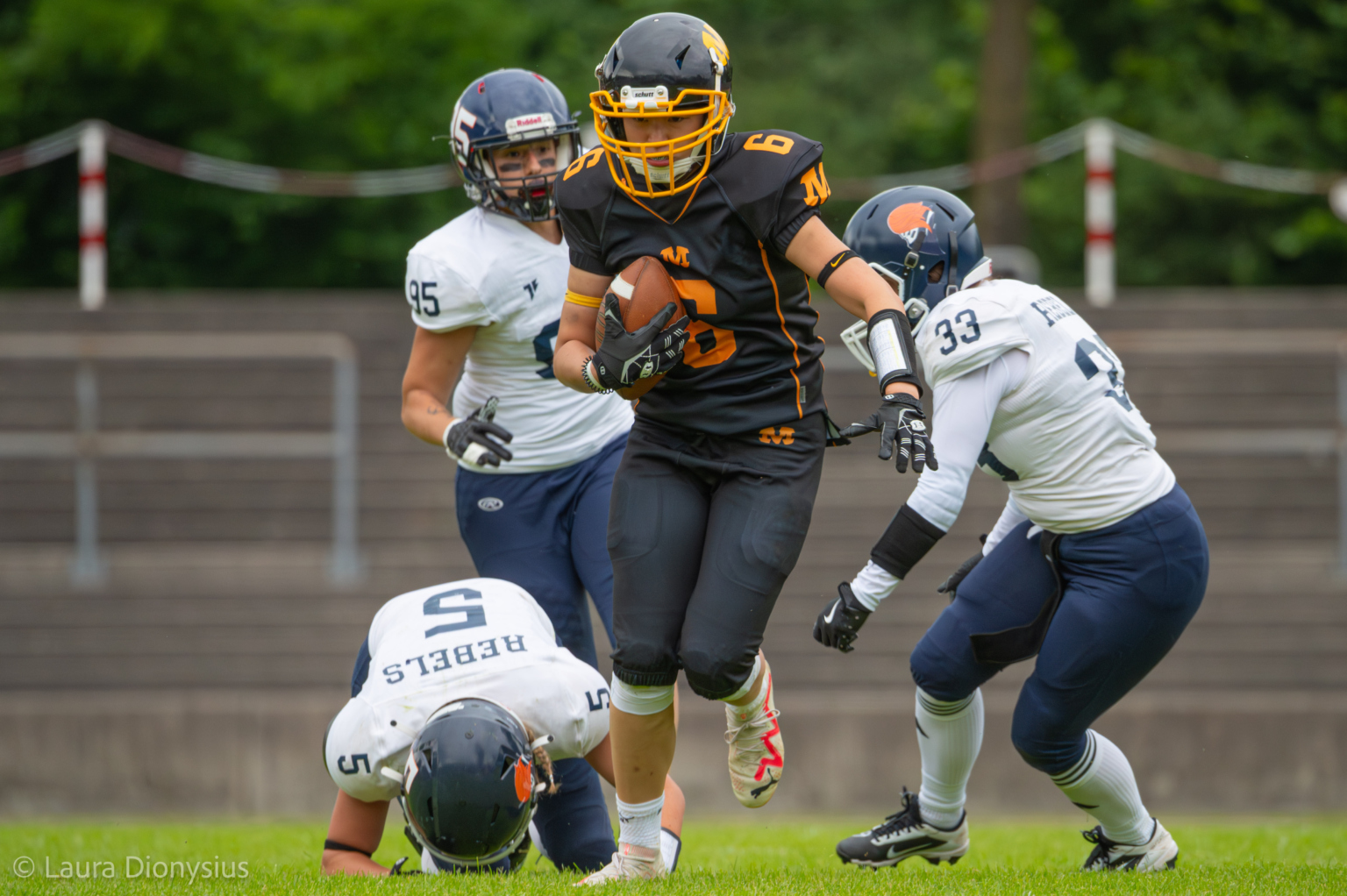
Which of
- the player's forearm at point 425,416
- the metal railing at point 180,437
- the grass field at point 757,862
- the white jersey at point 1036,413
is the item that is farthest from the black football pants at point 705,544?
the metal railing at point 180,437

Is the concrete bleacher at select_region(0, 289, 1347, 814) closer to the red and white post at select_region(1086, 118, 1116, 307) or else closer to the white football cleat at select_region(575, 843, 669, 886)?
the red and white post at select_region(1086, 118, 1116, 307)

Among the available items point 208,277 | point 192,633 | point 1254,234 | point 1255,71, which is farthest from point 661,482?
point 1255,71

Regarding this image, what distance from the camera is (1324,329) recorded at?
36.0 feet

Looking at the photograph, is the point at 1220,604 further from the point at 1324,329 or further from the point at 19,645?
the point at 19,645

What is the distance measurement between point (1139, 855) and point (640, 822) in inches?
61.9

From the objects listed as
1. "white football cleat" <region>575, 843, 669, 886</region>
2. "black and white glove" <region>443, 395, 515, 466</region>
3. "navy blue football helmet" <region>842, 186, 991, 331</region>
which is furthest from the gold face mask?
"white football cleat" <region>575, 843, 669, 886</region>

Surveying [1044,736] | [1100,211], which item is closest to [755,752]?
[1044,736]

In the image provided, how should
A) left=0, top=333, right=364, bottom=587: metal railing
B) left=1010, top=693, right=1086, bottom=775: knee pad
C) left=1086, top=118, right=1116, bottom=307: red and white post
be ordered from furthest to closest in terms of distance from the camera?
left=1086, top=118, right=1116, bottom=307: red and white post, left=0, top=333, right=364, bottom=587: metal railing, left=1010, top=693, right=1086, bottom=775: knee pad

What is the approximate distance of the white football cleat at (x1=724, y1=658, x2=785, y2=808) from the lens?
14.3 feet

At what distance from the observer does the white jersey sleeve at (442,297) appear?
5.00m

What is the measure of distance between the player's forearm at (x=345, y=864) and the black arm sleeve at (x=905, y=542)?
164 cm

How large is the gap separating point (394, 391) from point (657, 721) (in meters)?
7.08

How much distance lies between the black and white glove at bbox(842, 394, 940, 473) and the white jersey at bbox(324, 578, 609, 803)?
1139 mm

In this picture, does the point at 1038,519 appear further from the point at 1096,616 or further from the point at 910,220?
the point at 910,220
